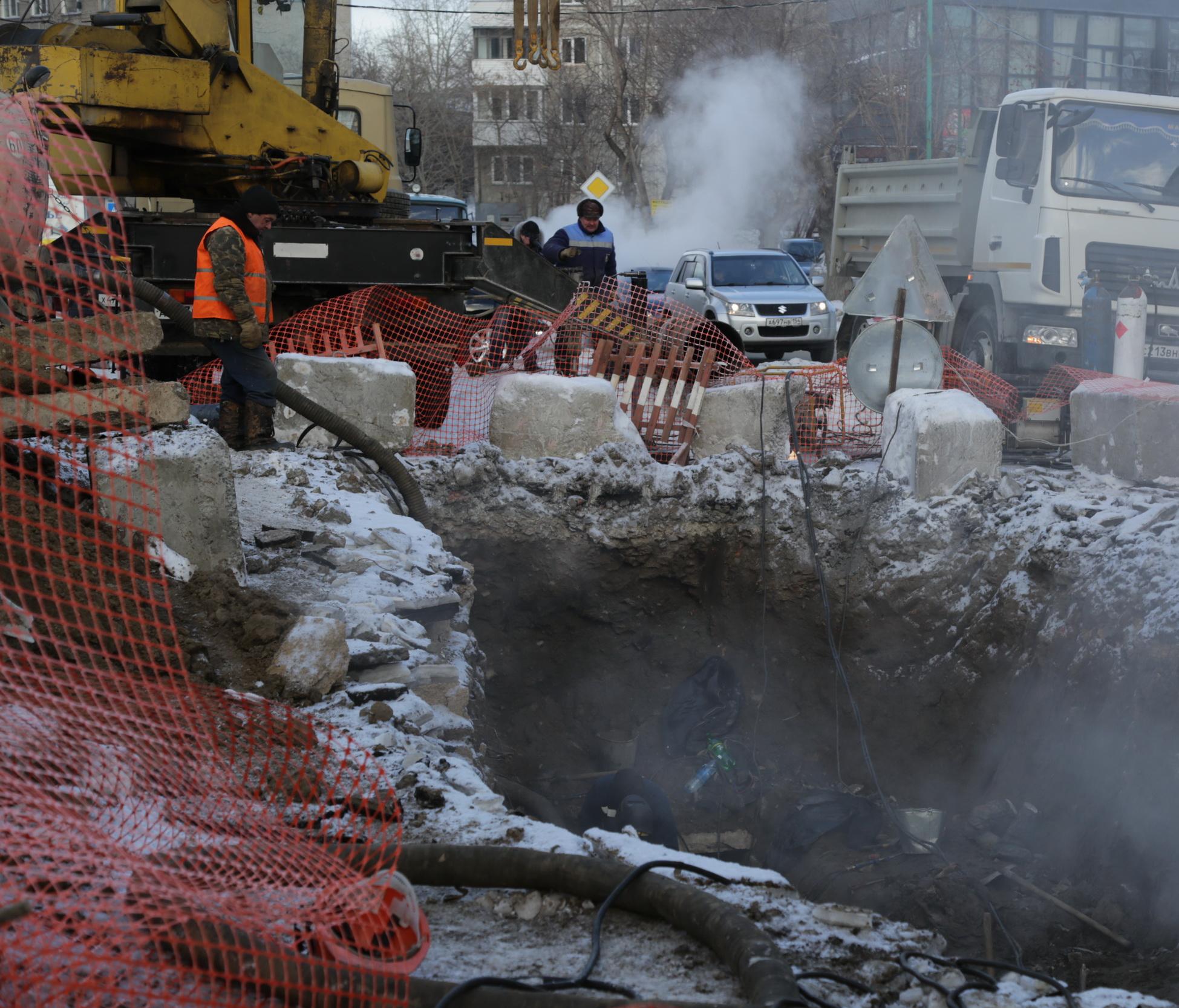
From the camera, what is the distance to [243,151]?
9.80 metres

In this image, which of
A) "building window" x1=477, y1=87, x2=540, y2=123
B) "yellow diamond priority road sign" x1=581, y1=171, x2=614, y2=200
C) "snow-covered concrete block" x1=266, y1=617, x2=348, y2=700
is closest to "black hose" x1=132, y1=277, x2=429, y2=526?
"snow-covered concrete block" x1=266, y1=617, x2=348, y2=700

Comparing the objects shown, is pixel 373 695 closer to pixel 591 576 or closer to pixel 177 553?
pixel 177 553

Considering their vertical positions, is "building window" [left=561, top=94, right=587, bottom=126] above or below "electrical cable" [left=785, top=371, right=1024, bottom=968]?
above

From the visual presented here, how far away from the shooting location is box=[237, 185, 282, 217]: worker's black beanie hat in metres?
7.23

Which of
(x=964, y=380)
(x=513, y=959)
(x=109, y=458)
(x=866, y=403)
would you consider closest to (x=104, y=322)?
(x=109, y=458)

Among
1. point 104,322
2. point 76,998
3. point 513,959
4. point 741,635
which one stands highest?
point 104,322

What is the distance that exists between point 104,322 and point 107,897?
2.98 meters

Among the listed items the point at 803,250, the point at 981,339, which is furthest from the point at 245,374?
the point at 803,250

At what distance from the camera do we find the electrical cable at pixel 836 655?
19.9ft

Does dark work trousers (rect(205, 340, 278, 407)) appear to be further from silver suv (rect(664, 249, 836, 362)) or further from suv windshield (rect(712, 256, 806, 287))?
suv windshield (rect(712, 256, 806, 287))

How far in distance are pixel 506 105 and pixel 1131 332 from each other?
4282cm

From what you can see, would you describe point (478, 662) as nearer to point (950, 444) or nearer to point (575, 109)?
point (950, 444)

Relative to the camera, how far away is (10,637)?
389 cm

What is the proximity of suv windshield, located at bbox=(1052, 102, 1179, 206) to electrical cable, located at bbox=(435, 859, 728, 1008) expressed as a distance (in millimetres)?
9074
